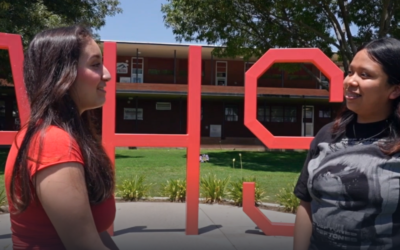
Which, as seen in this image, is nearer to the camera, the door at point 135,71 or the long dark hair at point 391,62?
the long dark hair at point 391,62

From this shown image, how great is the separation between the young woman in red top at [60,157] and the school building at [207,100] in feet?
83.3

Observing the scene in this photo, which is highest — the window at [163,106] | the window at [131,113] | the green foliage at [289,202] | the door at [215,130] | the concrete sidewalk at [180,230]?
the window at [163,106]

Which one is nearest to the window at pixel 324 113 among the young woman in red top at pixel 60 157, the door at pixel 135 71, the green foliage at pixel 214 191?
the door at pixel 135 71

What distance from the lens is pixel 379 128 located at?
220cm

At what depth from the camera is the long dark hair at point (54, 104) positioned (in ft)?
5.11

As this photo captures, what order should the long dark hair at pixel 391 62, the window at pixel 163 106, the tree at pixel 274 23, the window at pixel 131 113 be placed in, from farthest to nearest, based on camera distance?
the window at pixel 163 106
the window at pixel 131 113
the tree at pixel 274 23
the long dark hair at pixel 391 62

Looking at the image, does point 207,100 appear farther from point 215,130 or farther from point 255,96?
point 255,96

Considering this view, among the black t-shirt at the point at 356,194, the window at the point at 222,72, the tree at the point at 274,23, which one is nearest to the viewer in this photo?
the black t-shirt at the point at 356,194

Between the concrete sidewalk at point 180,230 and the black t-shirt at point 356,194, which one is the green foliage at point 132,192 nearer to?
the concrete sidewalk at point 180,230

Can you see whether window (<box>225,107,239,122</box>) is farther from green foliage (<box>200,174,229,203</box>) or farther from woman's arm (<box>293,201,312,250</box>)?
woman's arm (<box>293,201,312,250</box>)

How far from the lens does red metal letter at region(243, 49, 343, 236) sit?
600 cm

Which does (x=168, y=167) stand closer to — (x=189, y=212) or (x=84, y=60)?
(x=189, y=212)

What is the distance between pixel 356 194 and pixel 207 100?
2874 centimetres

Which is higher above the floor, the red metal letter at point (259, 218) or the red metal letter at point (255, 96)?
the red metal letter at point (255, 96)
